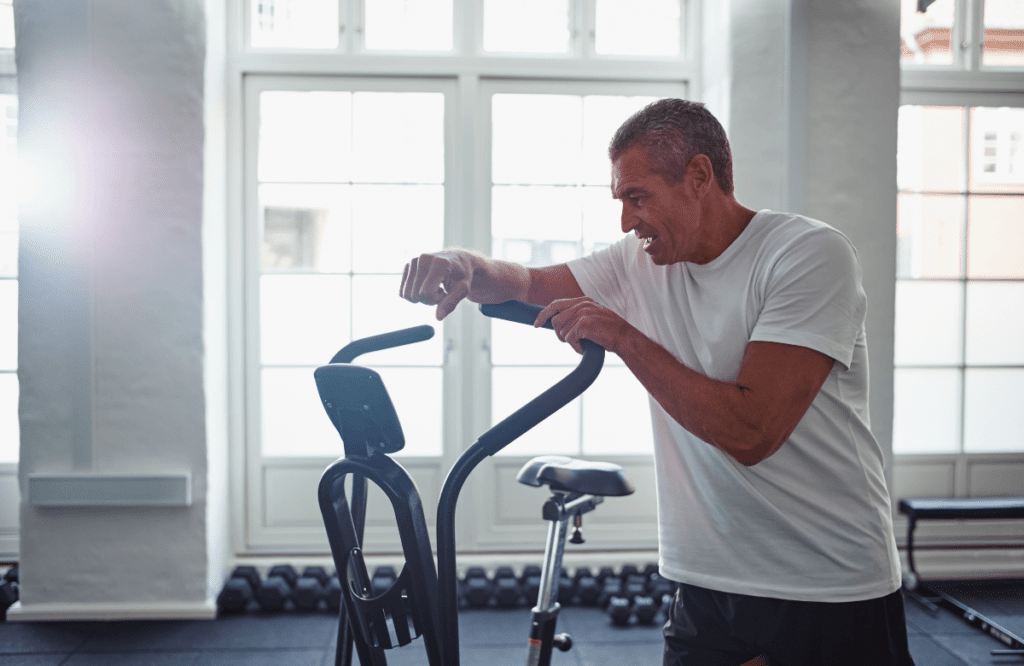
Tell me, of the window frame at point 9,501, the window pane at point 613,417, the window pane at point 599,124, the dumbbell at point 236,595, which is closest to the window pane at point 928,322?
the window pane at point 613,417

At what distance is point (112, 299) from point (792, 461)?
2.62 m

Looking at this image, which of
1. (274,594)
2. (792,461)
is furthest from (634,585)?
(792,461)

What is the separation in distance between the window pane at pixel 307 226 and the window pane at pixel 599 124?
1.18 meters

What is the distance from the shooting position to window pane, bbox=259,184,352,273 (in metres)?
3.07

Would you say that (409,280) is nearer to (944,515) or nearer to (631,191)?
(631,191)

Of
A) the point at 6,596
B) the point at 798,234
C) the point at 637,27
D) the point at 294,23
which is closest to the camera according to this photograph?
the point at 798,234

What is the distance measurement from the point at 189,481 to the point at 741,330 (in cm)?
238

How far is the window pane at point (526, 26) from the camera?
309cm

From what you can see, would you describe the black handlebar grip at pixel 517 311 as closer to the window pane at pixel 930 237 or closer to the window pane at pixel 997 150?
the window pane at pixel 930 237

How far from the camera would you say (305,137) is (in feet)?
10.0

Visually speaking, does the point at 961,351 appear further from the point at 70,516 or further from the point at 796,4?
the point at 70,516

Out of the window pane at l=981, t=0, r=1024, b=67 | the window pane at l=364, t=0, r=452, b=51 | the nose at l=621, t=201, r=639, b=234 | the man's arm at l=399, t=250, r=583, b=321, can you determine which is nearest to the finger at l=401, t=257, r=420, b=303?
the man's arm at l=399, t=250, r=583, b=321

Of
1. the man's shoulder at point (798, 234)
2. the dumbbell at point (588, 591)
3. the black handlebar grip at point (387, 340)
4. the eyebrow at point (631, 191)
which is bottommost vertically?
the dumbbell at point (588, 591)

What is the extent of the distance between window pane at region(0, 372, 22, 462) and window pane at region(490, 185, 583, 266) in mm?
2549
